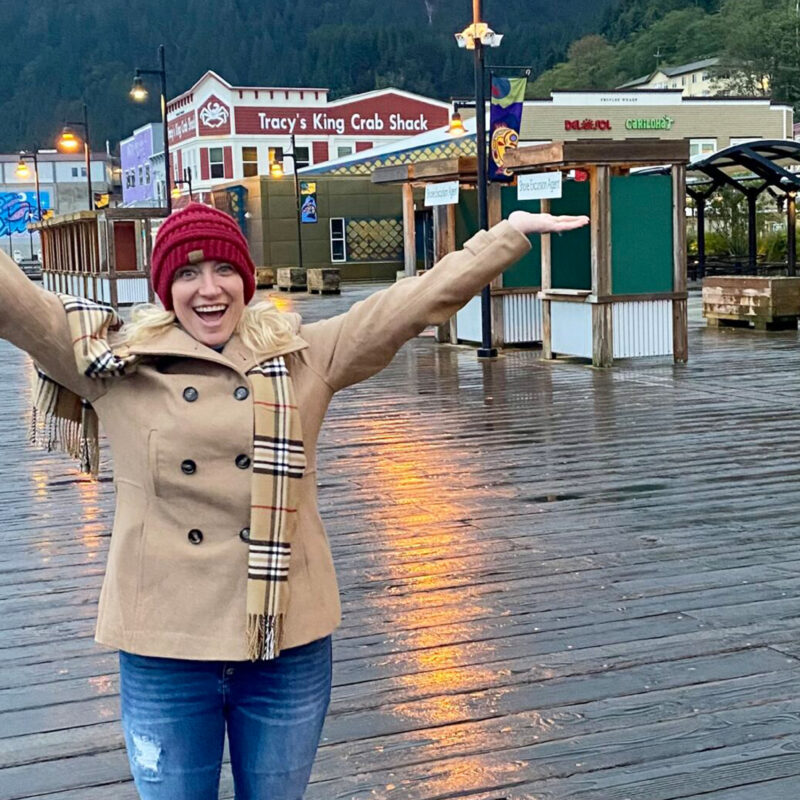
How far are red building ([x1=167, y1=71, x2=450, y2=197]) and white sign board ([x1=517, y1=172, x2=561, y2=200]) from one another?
1703 inches

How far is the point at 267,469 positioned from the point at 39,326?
0.53 meters

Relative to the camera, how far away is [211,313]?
98.2 inches

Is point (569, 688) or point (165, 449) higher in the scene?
point (165, 449)

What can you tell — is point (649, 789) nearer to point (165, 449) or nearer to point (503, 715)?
point (503, 715)

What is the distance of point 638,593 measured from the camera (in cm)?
539

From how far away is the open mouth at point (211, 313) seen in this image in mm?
2492

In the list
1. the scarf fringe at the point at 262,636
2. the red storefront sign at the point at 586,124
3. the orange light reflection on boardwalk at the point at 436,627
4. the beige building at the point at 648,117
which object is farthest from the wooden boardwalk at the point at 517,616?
the beige building at the point at 648,117

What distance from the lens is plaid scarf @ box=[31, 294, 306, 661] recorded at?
2.38 meters

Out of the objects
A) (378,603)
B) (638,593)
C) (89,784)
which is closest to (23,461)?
(378,603)

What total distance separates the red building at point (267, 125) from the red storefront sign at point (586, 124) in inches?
438

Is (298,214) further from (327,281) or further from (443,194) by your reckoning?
(443,194)

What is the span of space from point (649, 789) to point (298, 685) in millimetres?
1463

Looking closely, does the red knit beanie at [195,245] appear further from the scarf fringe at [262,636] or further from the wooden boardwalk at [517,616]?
the wooden boardwalk at [517,616]

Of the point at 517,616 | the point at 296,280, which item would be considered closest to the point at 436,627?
the point at 517,616
